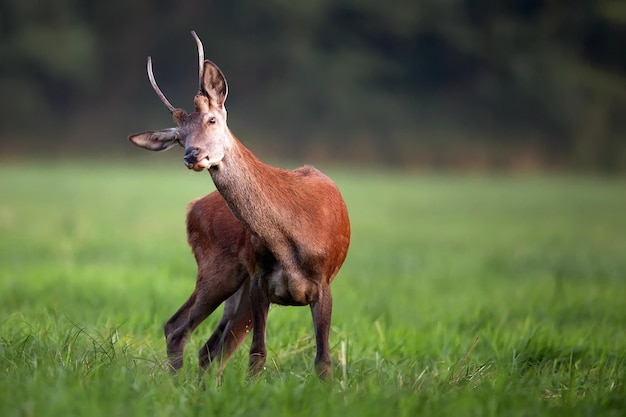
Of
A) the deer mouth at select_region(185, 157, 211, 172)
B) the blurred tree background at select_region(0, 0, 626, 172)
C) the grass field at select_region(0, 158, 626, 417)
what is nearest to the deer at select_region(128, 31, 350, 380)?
the deer mouth at select_region(185, 157, 211, 172)

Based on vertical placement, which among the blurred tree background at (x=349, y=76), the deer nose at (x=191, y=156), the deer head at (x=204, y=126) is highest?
the deer head at (x=204, y=126)

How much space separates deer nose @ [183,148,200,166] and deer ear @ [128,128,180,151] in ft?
0.85

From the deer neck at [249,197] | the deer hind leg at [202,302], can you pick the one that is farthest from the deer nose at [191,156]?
the deer hind leg at [202,302]

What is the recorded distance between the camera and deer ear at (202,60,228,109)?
16.4ft

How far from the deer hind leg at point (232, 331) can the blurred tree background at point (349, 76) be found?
2552cm

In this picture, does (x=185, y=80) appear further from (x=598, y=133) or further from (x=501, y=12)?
(x=598, y=133)

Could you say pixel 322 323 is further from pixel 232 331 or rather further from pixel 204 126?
pixel 204 126

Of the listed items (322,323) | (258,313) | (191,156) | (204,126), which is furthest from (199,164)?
(322,323)

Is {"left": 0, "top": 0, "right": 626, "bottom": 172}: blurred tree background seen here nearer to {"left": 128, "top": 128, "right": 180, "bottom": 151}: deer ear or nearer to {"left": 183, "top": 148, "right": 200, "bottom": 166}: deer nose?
{"left": 128, "top": 128, "right": 180, "bottom": 151}: deer ear

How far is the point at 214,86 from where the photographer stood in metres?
5.06

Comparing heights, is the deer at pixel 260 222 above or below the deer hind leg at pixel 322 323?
above

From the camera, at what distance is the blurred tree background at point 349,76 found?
32.4 meters

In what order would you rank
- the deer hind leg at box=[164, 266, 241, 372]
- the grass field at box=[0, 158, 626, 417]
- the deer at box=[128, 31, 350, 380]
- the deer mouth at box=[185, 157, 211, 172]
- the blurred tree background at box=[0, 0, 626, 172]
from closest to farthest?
the grass field at box=[0, 158, 626, 417], the deer mouth at box=[185, 157, 211, 172], the deer at box=[128, 31, 350, 380], the deer hind leg at box=[164, 266, 241, 372], the blurred tree background at box=[0, 0, 626, 172]

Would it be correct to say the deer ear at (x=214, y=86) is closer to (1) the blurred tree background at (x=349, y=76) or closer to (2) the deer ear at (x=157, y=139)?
(2) the deer ear at (x=157, y=139)
